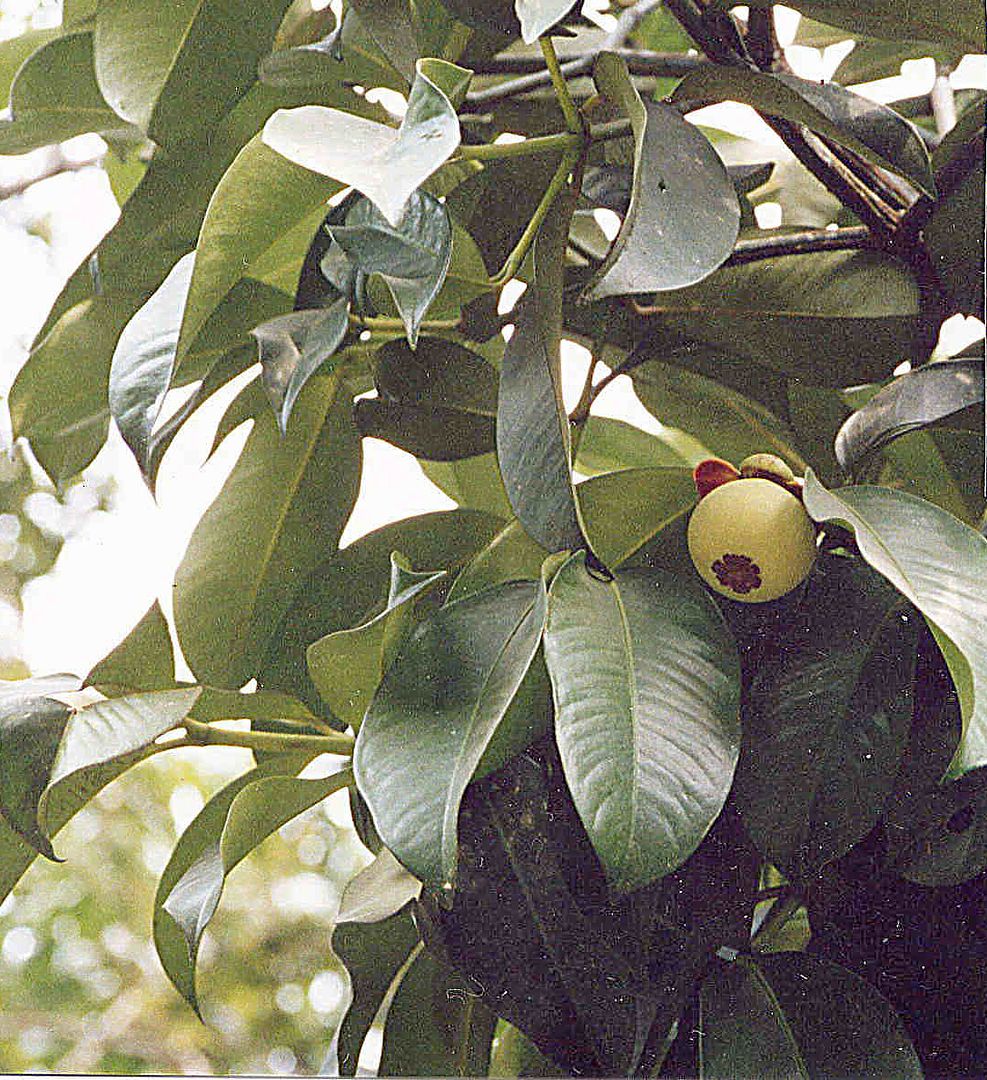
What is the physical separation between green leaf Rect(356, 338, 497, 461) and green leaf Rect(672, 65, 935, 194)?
0.34 ft

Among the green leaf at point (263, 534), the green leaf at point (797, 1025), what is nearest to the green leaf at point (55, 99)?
the green leaf at point (263, 534)

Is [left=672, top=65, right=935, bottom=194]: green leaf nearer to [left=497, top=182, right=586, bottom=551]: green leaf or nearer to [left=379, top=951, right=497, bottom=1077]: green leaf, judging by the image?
[left=497, top=182, right=586, bottom=551]: green leaf

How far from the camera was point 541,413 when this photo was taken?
0.30 m

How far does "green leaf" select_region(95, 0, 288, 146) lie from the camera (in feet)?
1.24

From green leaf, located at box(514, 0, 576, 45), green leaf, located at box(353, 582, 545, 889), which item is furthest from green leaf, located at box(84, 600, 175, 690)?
green leaf, located at box(514, 0, 576, 45)

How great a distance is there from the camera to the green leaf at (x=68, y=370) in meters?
0.43

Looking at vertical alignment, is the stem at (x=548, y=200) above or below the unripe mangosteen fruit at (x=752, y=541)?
above

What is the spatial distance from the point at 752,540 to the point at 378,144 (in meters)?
0.13

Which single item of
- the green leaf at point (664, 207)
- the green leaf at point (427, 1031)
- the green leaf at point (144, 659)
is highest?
the green leaf at point (664, 207)

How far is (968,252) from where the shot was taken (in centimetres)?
36

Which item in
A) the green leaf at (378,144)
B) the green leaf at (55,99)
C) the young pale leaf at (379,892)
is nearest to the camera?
the green leaf at (378,144)

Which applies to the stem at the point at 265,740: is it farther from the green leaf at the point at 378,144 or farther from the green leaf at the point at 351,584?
the green leaf at the point at 378,144

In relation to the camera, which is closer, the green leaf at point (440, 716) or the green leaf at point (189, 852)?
the green leaf at point (440, 716)

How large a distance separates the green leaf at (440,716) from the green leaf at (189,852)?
10cm
